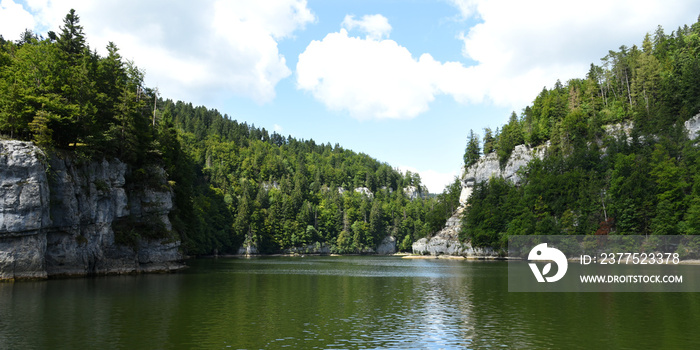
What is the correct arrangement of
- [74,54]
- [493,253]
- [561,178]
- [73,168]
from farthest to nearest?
[493,253] → [561,178] → [74,54] → [73,168]

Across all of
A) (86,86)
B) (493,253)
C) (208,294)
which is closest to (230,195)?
(493,253)

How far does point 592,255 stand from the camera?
362ft

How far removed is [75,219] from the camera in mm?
57188

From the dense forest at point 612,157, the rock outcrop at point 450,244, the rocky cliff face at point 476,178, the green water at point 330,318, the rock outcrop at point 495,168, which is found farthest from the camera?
the rock outcrop at point 495,168

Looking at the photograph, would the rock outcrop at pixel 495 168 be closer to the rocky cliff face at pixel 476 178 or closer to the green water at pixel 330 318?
the rocky cliff face at pixel 476 178

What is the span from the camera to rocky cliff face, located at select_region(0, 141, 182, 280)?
4962 cm

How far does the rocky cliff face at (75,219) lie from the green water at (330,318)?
226 inches

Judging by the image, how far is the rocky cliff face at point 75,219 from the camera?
4962 centimetres

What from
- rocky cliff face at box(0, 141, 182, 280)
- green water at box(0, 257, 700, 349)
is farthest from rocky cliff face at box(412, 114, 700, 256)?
rocky cliff face at box(0, 141, 182, 280)

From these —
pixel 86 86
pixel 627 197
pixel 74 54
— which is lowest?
pixel 627 197

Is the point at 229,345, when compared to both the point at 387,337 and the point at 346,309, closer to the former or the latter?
the point at 387,337

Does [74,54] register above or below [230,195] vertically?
above

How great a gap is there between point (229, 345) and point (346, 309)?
15.1 meters

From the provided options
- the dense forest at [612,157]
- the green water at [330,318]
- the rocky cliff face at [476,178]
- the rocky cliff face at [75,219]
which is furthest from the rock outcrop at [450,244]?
the green water at [330,318]
